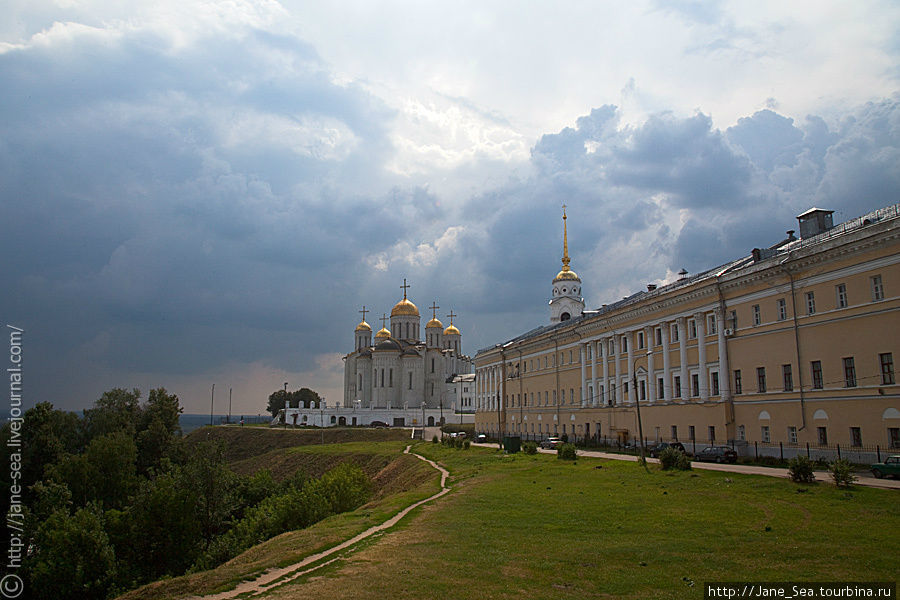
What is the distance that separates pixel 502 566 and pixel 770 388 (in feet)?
83.1

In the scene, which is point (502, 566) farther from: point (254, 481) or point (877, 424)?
point (254, 481)

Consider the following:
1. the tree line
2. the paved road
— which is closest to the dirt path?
the tree line

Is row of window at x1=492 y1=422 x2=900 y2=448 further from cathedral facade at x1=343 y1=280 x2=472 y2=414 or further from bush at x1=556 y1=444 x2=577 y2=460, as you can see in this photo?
cathedral facade at x1=343 y1=280 x2=472 y2=414

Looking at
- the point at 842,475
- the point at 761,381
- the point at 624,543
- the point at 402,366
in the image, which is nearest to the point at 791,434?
the point at 761,381

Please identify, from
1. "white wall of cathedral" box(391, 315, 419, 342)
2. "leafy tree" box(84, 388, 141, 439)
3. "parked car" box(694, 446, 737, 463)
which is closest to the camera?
"parked car" box(694, 446, 737, 463)

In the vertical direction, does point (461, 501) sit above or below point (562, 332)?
below

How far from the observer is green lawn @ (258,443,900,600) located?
12.1m

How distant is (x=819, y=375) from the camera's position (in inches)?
1200

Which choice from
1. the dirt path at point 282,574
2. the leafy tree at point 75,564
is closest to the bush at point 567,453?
the dirt path at point 282,574

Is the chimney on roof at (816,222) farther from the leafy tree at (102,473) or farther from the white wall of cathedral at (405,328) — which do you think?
the white wall of cathedral at (405,328)

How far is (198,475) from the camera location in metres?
30.8

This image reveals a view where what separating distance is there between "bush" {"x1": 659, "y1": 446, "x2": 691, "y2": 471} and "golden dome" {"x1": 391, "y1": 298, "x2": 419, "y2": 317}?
9272cm

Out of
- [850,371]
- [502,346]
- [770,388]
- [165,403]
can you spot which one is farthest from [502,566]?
[502,346]

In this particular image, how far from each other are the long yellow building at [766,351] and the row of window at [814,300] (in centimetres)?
5
